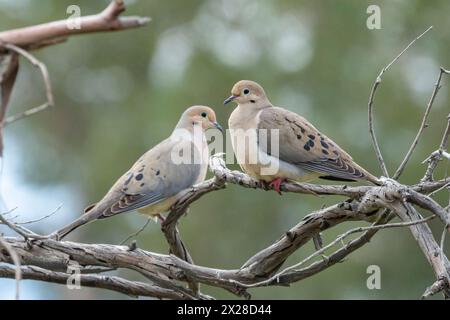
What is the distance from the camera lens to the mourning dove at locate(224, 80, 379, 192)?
3.96 metres

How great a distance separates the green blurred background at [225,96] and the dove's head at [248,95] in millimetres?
5803

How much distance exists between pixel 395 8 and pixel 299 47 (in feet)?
7.72

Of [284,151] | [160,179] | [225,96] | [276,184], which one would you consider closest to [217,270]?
[276,184]

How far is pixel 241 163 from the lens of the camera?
398cm

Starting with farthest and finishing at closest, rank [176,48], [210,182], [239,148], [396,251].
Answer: [176,48], [396,251], [239,148], [210,182]

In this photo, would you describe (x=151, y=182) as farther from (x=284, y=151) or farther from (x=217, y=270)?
(x=217, y=270)

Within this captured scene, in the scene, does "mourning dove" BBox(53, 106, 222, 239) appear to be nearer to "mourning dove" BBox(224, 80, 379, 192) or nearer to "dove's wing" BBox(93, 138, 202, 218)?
"dove's wing" BBox(93, 138, 202, 218)

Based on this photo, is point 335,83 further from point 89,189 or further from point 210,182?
point 210,182

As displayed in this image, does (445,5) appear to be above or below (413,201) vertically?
above

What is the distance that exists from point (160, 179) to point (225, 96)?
8771 mm

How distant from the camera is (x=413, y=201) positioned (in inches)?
123

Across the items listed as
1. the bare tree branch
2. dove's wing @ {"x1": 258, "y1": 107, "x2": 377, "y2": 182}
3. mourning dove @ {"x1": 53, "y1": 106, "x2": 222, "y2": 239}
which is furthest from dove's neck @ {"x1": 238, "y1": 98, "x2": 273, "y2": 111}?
the bare tree branch

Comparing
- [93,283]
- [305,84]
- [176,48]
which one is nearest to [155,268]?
[93,283]

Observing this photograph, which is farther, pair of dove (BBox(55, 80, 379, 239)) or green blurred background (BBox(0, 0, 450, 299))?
green blurred background (BBox(0, 0, 450, 299))
